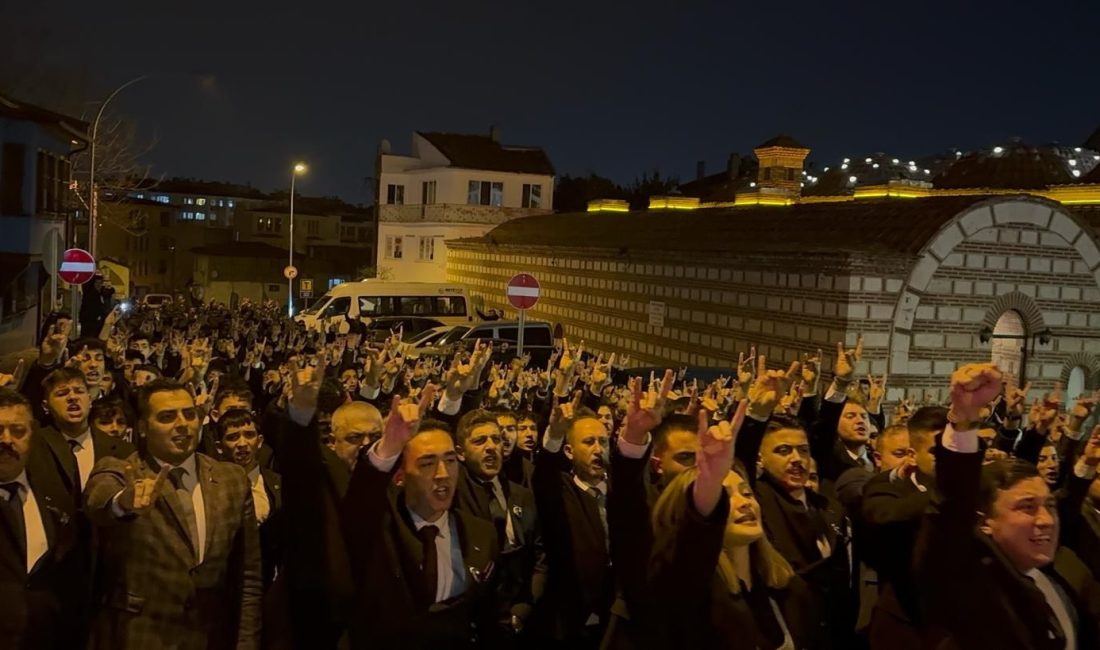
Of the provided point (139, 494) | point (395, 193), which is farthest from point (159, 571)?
point (395, 193)

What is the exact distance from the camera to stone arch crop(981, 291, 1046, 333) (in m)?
17.6

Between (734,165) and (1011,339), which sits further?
(734,165)

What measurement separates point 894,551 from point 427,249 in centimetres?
3837

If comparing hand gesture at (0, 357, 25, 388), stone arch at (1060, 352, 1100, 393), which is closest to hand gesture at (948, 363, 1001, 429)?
hand gesture at (0, 357, 25, 388)

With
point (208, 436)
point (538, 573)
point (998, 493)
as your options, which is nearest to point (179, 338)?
point (208, 436)

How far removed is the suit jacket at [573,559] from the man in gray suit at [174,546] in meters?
1.39

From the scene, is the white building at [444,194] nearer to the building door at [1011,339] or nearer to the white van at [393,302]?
the white van at [393,302]

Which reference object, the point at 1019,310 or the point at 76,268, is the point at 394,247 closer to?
the point at 76,268

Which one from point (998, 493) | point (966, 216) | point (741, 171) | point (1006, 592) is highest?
point (741, 171)

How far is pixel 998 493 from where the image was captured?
13.6 ft

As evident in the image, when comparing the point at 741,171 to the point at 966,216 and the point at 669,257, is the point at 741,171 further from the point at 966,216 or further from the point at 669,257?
the point at 966,216

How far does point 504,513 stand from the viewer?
17.8 feet

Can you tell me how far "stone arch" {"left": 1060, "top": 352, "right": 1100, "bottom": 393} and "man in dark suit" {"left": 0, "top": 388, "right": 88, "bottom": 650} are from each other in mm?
17109

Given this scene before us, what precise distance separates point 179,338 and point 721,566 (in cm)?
1037
